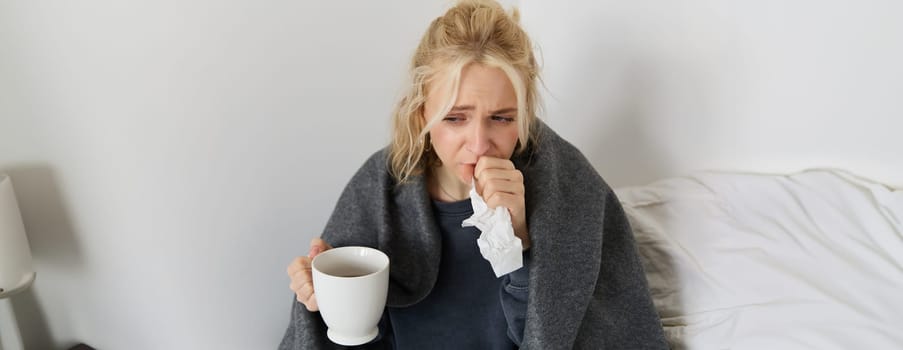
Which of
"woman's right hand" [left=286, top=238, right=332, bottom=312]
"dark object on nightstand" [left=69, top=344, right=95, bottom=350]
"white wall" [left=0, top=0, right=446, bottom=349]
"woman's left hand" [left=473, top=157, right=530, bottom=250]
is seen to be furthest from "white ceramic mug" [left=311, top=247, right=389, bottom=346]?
"dark object on nightstand" [left=69, top=344, right=95, bottom=350]

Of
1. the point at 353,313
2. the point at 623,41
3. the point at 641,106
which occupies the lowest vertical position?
the point at 353,313

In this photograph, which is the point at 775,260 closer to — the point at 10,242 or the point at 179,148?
the point at 179,148

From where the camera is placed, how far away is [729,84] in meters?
1.13

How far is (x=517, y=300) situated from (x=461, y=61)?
370 mm

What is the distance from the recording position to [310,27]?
127 cm

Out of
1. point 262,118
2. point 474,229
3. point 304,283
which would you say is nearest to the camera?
point 304,283

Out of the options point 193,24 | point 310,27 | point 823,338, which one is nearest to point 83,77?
point 193,24

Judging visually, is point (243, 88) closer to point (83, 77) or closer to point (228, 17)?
point (228, 17)

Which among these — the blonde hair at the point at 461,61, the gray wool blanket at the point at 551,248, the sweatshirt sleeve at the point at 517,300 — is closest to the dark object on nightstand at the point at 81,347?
the gray wool blanket at the point at 551,248

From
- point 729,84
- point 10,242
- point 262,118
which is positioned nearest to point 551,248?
point 729,84

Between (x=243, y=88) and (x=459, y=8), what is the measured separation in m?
0.45

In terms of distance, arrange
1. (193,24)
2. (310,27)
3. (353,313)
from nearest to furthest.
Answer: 1. (353,313)
2. (193,24)
3. (310,27)

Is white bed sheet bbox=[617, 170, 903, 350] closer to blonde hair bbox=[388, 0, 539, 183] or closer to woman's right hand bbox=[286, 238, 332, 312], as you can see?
blonde hair bbox=[388, 0, 539, 183]

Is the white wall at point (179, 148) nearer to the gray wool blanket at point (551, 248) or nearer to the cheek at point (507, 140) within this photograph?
the gray wool blanket at point (551, 248)
